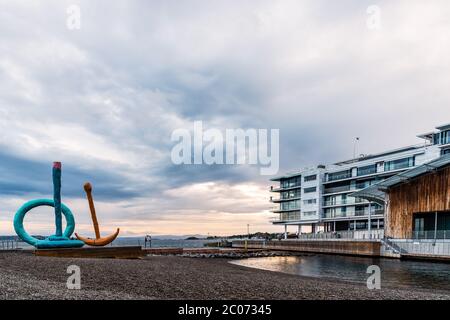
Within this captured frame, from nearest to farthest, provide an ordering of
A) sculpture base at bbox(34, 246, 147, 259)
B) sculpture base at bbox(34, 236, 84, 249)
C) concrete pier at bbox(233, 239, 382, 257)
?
sculpture base at bbox(34, 246, 147, 259) → sculpture base at bbox(34, 236, 84, 249) → concrete pier at bbox(233, 239, 382, 257)

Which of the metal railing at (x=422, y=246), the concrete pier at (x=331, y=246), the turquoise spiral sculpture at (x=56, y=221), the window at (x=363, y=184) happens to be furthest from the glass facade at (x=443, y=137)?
the turquoise spiral sculpture at (x=56, y=221)

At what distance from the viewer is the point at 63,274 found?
629 inches

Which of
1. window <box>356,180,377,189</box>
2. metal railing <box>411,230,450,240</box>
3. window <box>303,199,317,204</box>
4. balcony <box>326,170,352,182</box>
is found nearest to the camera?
metal railing <box>411,230,450,240</box>

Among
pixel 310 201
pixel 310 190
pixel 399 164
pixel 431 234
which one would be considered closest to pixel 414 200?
pixel 431 234

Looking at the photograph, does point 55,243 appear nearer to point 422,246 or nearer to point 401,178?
point 422,246

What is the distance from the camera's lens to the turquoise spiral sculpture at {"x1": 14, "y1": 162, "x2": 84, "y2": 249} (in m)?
27.7

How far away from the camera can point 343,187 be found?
283ft

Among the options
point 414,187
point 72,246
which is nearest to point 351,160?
point 414,187

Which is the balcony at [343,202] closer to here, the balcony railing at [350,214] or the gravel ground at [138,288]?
the balcony railing at [350,214]

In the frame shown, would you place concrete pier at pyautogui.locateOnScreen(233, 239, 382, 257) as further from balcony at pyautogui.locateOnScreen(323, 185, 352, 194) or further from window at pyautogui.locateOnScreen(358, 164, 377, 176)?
window at pyautogui.locateOnScreen(358, 164, 377, 176)

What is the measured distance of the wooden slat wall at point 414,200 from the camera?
4631cm

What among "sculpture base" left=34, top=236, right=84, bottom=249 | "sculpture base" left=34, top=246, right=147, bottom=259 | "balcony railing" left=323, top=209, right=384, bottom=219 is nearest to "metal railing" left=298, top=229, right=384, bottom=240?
"balcony railing" left=323, top=209, right=384, bottom=219

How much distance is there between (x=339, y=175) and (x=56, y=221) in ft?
233
